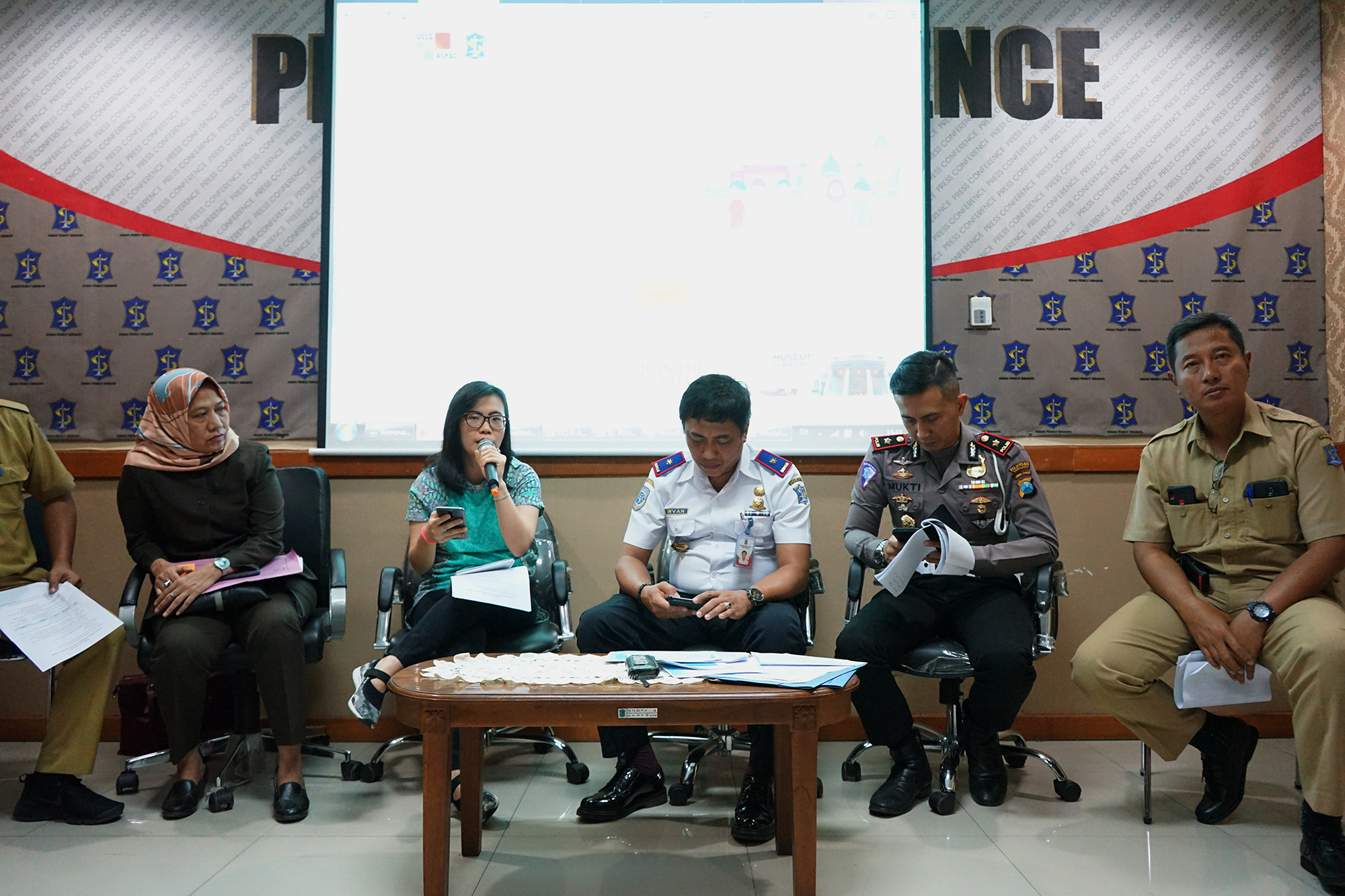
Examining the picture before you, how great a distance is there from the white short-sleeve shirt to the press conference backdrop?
670mm

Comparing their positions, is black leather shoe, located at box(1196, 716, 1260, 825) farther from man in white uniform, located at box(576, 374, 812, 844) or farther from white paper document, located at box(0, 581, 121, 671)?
white paper document, located at box(0, 581, 121, 671)

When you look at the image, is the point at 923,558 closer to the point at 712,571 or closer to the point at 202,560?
the point at 712,571

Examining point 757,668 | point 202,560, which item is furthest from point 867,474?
point 202,560

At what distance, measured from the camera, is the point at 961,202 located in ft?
10.5

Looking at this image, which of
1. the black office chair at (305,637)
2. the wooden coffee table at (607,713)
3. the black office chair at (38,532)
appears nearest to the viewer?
the wooden coffee table at (607,713)

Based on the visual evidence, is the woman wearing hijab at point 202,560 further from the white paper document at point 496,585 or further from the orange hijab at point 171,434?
the white paper document at point 496,585

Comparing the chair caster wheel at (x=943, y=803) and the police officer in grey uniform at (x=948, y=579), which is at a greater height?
the police officer in grey uniform at (x=948, y=579)

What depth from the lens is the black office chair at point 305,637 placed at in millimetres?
2525

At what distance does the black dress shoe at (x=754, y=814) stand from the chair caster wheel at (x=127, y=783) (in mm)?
1752

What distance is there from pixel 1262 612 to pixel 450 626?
83.3 inches

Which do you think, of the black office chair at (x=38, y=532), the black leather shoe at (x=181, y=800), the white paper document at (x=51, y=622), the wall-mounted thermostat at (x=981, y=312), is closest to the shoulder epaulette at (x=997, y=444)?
the wall-mounted thermostat at (x=981, y=312)

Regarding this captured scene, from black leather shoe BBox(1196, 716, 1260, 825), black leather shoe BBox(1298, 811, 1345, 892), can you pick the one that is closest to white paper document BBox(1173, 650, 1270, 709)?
black leather shoe BBox(1196, 716, 1260, 825)

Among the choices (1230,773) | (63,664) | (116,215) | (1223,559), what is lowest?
(1230,773)

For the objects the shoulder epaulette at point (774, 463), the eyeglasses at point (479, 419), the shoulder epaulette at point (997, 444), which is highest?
the eyeglasses at point (479, 419)
